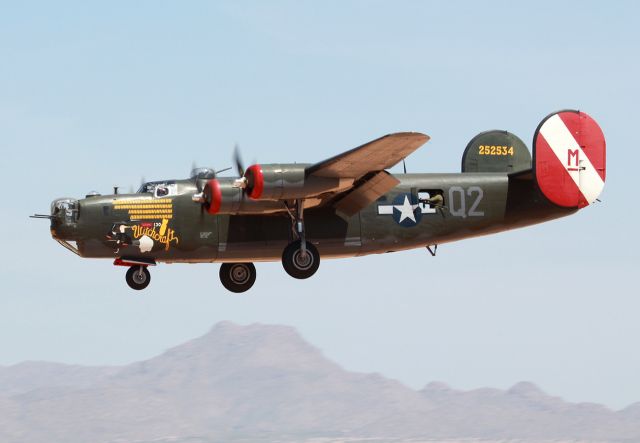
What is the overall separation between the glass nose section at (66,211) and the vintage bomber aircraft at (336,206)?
0.02 metres

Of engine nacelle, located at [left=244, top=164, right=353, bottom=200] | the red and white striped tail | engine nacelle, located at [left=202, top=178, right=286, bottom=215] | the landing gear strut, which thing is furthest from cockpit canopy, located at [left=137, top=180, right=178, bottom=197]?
the red and white striped tail

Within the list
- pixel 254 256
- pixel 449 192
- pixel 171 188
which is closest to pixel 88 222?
pixel 171 188

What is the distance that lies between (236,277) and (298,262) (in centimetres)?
302

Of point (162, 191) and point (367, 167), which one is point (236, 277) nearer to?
point (162, 191)

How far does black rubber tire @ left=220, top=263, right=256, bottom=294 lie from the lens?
3203 centimetres

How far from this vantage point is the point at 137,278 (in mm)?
30562

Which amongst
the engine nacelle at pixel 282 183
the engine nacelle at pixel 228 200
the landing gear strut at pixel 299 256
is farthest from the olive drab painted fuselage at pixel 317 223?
the engine nacelle at pixel 282 183

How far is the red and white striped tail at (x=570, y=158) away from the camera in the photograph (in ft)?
106

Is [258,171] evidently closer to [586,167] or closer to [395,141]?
[395,141]

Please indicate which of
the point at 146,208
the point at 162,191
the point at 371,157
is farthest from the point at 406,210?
the point at 146,208

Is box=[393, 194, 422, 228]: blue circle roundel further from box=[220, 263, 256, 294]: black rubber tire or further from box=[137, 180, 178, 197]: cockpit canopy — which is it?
box=[137, 180, 178, 197]: cockpit canopy

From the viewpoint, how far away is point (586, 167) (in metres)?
32.8

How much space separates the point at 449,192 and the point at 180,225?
22.0ft

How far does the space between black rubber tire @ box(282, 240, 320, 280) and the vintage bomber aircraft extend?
0.02 m
